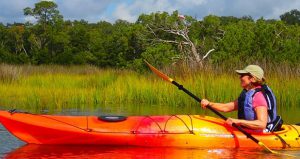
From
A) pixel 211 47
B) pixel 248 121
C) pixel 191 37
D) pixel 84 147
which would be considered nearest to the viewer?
pixel 248 121

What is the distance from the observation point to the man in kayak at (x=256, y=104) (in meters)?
6.43

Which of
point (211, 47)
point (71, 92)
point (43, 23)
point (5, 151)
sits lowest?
point (5, 151)

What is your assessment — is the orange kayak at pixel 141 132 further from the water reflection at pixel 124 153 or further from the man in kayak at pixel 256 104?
the man in kayak at pixel 256 104

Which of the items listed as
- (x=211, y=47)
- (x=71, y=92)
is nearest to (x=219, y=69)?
(x=71, y=92)

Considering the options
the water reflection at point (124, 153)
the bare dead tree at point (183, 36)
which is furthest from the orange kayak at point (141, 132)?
the bare dead tree at point (183, 36)

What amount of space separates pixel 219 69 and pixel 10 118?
652 cm

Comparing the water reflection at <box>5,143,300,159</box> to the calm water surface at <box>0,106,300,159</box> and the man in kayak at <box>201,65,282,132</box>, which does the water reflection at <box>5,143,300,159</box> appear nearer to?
the calm water surface at <box>0,106,300,159</box>

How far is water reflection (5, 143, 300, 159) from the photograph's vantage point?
255 inches

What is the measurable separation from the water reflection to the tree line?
6.03m

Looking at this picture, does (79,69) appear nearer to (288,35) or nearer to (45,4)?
(288,35)

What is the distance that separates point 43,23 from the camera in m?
43.9

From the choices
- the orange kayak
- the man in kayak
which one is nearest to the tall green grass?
the orange kayak

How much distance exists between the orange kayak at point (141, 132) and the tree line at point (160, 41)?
5.85 meters

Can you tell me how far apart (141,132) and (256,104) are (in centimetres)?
149
